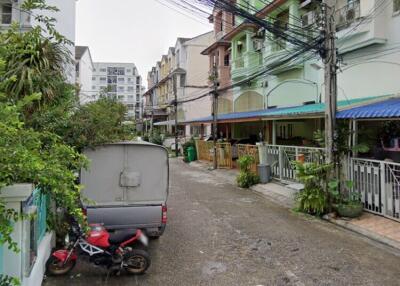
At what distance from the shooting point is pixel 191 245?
248 inches

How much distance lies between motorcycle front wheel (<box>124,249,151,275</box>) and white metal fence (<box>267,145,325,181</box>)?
6979mm

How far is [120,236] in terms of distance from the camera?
5031 mm

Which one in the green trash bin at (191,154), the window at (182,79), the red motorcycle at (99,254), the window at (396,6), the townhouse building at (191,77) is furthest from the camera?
the window at (182,79)

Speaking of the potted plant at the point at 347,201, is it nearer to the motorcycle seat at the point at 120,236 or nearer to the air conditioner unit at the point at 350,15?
the motorcycle seat at the point at 120,236

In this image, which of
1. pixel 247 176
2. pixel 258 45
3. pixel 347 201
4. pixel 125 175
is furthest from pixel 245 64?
pixel 125 175

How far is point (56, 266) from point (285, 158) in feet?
29.8

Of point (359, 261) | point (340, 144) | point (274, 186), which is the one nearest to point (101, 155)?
point (359, 261)

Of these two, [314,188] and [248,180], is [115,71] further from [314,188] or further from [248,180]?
[314,188]

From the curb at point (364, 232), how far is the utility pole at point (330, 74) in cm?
146

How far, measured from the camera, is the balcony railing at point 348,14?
1104 centimetres

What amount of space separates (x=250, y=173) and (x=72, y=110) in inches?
323

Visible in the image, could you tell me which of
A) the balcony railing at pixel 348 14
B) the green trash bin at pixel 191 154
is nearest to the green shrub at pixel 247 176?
the balcony railing at pixel 348 14

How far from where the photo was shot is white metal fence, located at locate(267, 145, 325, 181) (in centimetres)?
1095

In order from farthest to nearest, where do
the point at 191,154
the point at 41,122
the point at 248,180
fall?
the point at 191,154 < the point at 248,180 < the point at 41,122
